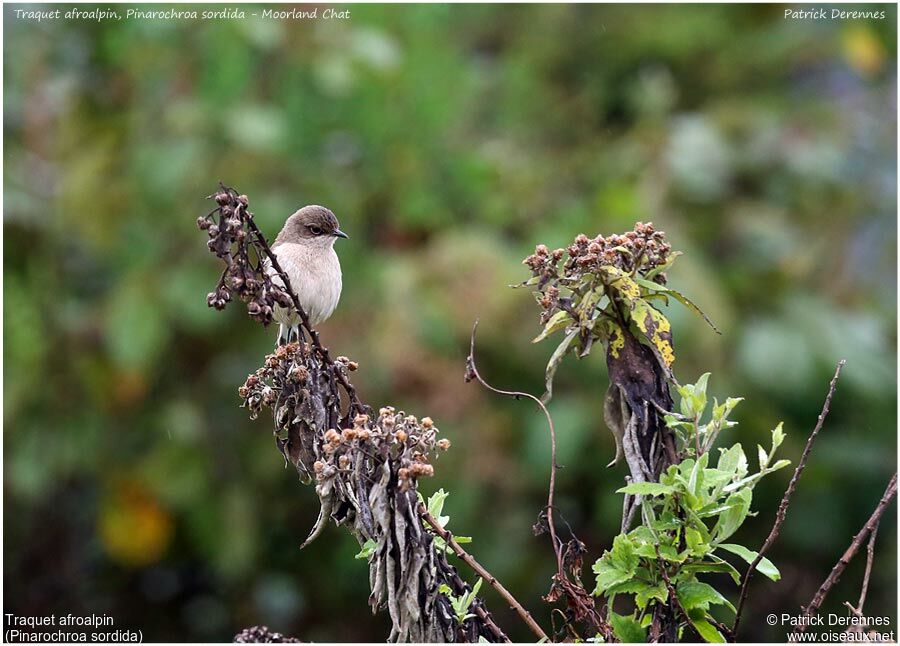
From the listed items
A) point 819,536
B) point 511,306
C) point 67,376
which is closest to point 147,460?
point 67,376

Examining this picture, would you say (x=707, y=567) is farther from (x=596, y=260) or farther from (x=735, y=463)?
(x=596, y=260)

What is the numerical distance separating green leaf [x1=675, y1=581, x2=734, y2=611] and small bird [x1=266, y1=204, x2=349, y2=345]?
188cm

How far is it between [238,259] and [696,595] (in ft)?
3.33

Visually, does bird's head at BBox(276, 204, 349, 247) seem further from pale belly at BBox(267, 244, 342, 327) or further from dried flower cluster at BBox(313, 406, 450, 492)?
dried flower cluster at BBox(313, 406, 450, 492)

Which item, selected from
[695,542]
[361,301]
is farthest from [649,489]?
[361,301]

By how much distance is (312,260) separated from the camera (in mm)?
3799

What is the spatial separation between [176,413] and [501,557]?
6.13 feet

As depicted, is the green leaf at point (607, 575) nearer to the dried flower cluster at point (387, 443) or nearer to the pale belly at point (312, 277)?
the dried flower cluster at point (387, 443)

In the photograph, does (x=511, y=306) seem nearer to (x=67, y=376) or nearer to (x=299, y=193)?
(x=299, y=193)

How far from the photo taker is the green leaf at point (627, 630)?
1879mm

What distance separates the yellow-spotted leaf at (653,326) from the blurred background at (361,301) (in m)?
3.15

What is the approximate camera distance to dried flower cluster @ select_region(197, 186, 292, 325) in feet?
6.38

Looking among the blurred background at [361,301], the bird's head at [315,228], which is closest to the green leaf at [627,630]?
the bird's head at [315,228]

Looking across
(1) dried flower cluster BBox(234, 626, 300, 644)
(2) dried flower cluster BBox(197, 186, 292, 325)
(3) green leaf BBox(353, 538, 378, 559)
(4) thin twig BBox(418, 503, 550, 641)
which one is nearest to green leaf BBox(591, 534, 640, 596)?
(4) thin twig BBox(418, 503, 550, 641)
